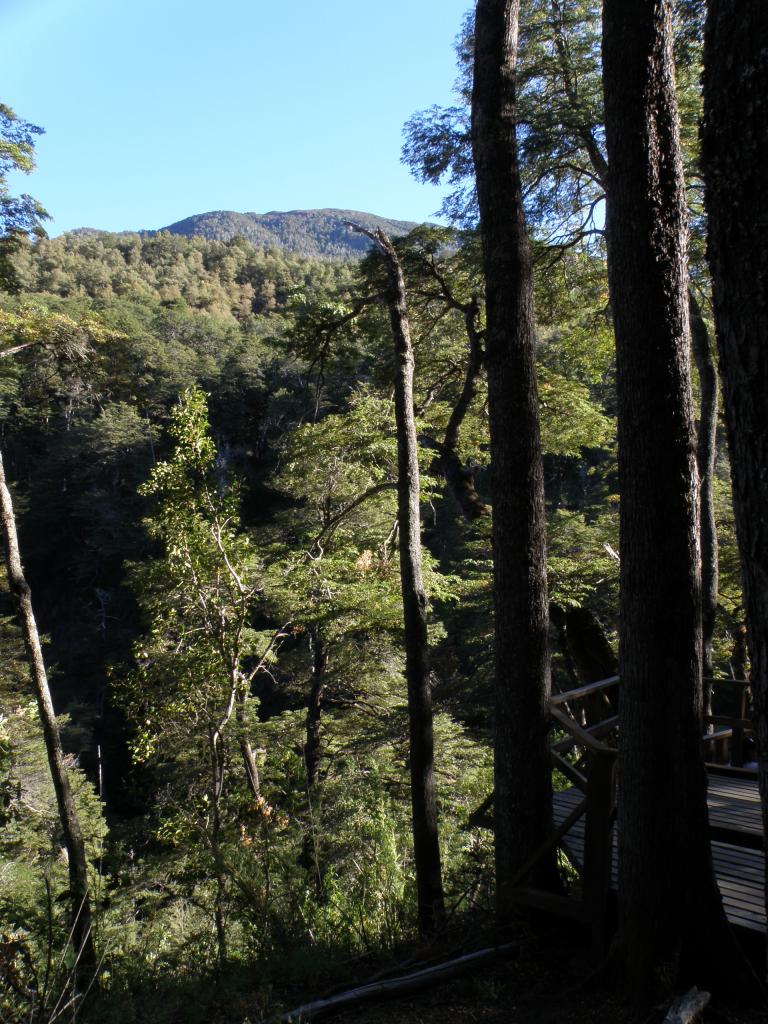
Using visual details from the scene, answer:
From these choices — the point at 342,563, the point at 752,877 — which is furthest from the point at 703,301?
the point at 752,877

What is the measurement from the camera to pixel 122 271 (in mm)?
75125

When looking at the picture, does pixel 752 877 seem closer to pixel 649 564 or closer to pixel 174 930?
pixel 649 564

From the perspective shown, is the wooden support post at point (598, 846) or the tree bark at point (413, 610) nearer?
the wooden support post at point (598, 846)

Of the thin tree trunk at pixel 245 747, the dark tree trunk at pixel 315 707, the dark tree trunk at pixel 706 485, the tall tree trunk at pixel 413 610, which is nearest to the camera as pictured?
the tall tree trunk at pixel 413 610

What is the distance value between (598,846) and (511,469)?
2.08m

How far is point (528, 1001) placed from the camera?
3.13m

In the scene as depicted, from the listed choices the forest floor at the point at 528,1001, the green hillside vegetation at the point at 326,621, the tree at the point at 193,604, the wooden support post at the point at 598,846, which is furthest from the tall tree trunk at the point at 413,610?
the tree at the point at 193,604

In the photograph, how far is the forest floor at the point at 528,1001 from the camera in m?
2.86

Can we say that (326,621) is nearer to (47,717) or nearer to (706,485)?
(47,717)

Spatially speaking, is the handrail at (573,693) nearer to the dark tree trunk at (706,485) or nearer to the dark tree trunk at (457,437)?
the dark tree trunk at (457,437)

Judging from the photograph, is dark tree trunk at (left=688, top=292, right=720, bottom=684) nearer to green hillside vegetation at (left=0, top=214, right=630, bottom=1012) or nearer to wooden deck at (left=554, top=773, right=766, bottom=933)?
green hillside vegetation at (left=0, top=214, right=630, bottom=1012)

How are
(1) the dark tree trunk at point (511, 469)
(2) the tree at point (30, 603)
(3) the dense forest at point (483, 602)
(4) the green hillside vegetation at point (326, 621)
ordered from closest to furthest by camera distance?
(3) the dense forest at point (483, 602), (1) the dark tree trunk at point (511, 469), (4) the green hillside vegetation at point (326, 621), (2) the tree at point (30, 603)

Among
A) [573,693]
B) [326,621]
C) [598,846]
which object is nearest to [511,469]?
[573,693]

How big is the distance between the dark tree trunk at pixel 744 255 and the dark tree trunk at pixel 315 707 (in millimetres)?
11061
